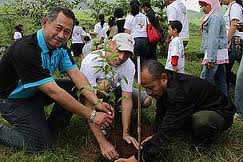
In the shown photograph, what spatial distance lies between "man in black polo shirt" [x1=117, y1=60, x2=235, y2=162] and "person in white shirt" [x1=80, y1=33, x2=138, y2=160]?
0.27 meters

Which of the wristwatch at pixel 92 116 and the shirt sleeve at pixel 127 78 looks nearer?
the wristwatch at pixel 92 116

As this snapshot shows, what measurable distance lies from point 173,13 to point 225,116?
2.71 meters

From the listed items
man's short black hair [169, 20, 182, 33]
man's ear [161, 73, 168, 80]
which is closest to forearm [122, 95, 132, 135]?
man's ear [161, 73, 168, 80]

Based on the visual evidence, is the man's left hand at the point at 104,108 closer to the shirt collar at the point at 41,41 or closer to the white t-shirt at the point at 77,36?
the shirt collar at the point at 41,41

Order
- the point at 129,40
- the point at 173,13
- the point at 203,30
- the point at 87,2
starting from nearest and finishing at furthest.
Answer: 1. the point at 129,40
2. the point at 203,30
3. the point at 173,13
4. the point at 87,2

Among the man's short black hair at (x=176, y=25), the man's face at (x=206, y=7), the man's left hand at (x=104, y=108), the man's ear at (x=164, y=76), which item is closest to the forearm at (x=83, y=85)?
the man's left hand at (x=104, y=108)

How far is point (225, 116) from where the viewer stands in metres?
4.14

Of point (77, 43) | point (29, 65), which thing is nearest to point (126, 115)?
point (29, 65)

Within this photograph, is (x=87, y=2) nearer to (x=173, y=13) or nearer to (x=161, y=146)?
(x=173, y=13)

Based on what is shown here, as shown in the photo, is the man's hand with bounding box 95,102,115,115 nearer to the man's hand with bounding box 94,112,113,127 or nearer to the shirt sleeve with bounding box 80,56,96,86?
the man's hand with bounding box 94,112,113,127

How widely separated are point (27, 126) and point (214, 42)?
2.45 meters

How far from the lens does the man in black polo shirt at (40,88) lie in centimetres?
373

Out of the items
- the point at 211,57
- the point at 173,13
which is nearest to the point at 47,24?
the point at 211,57

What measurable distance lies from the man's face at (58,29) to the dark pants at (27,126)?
0.68 metres
